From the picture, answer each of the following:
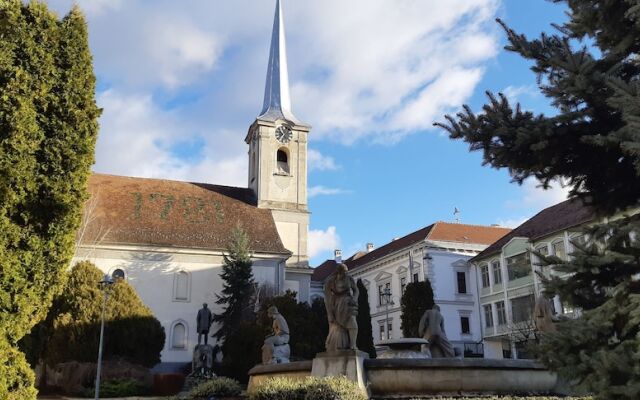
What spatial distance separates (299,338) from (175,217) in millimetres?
14785

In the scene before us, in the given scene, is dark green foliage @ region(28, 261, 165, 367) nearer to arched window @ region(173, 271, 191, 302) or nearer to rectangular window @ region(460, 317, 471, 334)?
arched window @ region(173, 271, 191, 302)

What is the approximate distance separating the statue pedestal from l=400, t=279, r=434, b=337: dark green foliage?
81.2 feet

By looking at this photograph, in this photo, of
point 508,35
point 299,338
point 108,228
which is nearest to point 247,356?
point 299,338

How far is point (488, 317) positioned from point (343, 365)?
3496 cm

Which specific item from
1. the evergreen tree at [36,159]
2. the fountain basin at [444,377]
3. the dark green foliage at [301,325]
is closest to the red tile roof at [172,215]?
the dark green foliage at [301,325]

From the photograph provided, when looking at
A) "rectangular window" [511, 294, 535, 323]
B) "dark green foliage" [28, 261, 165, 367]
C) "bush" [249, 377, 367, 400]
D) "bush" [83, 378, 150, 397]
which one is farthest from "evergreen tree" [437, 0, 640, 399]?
"rectangular window" [511, 294, 535, 323]

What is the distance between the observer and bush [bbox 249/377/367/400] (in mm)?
11031

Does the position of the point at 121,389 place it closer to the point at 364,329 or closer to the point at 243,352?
the point at 243,352

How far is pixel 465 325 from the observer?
154 feet

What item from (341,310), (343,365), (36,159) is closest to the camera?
(36,159)

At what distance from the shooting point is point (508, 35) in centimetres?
668

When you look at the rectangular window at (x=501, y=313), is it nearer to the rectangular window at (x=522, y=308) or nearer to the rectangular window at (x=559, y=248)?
the rectangular window at (x=522, y=308)

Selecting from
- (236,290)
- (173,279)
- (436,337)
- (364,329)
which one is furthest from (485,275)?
(436,337)

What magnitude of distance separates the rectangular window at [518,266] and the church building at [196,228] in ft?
48.7
